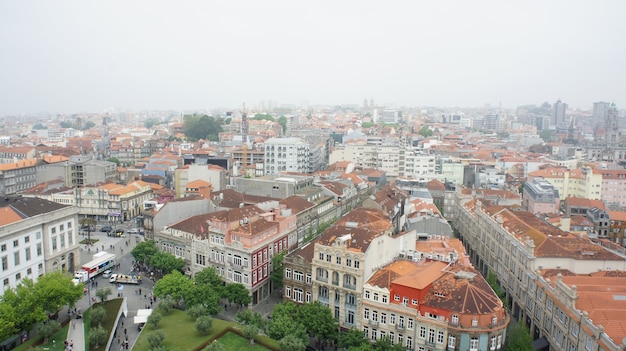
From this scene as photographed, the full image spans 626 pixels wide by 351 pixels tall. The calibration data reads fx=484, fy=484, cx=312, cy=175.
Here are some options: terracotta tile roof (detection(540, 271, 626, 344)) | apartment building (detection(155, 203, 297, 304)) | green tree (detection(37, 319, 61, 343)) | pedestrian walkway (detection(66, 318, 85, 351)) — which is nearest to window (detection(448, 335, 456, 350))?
terracotta tile roof (detection(540, 271, 626, 344))

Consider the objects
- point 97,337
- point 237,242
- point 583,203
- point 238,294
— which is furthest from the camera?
point 583,203

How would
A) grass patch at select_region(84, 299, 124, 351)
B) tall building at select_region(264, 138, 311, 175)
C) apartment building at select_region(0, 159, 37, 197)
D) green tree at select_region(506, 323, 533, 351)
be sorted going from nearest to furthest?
green tree at select_region(506, 323, 533, 351) < grass patch at select_region(84, 299, 124, 351) < apartment building at select_region(0, 159, 37, 197) < tall building at select_region(264, 138, 311, 175)

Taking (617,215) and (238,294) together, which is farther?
(617,215)

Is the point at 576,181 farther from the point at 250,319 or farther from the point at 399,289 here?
the point at 250,319

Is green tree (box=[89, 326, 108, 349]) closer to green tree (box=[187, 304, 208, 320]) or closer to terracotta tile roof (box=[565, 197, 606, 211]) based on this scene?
green tree (box=[187, 304, 208, 320])

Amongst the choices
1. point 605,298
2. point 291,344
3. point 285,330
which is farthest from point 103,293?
point 605,298

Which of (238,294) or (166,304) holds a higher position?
(166,304)

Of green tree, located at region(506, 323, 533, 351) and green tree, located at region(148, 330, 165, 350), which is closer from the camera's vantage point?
green tree, located at region(506, 323, 533, 351)

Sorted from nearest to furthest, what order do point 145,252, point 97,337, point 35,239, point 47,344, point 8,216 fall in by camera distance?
point 97,337 < point 47,344 < point 8,216 < point 35,239 < point 145,252

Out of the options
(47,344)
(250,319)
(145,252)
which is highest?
(145,252)
